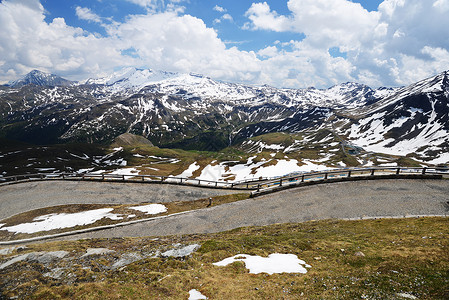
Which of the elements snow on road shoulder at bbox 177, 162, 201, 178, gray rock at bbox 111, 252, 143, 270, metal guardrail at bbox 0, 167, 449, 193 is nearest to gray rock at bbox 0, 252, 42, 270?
gray rock at bbox 111, 252, 143, 270

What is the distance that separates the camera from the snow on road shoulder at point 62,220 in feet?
79.4

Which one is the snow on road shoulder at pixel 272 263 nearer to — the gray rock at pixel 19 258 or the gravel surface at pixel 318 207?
the gravel surface at pixel 318 207

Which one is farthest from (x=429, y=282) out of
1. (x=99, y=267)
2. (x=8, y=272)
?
(x=8, y=272)

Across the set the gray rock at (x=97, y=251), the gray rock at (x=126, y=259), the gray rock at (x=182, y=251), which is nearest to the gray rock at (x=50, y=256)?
the gray rock at (x=97, y=251)

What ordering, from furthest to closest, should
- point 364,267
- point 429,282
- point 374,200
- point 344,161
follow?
point 344,161
point 374,200
point 364,267
point 429,282

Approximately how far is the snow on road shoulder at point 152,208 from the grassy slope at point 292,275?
408 inches

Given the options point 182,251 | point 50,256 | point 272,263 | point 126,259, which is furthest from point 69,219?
point 272,263

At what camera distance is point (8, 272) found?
12.3 metres

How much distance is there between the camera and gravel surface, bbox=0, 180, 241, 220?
31.4m

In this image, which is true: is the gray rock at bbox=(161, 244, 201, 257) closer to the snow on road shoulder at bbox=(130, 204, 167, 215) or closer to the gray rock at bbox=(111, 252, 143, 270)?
the gray rock at bbox=(111, 252, 143, 270)

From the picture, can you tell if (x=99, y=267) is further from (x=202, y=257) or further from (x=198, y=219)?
(x=198, y=219)

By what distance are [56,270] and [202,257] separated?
9217 mm

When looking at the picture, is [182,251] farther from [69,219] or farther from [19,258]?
[69,219]

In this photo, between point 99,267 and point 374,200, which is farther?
point 374,200
